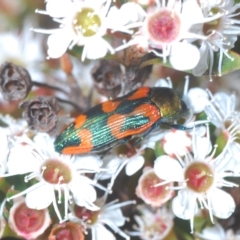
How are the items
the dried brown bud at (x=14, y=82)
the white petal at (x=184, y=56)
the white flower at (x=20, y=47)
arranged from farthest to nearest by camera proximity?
the white flower at (x=20, y=47), the dried brown bud at (x=14, y=82), the white petal at (x=184, y=56)

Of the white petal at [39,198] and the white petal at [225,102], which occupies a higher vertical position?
the white petal at [225,102]

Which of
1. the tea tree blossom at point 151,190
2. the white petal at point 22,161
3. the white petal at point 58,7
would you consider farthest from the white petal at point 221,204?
the white petal at point 58,7

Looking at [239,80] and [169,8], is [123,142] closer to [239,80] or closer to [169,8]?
[169,8]

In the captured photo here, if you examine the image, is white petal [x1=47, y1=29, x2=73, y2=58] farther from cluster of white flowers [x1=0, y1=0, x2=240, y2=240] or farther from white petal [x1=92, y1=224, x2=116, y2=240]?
white petal [x1=92, y1=224, x2=116, y2=240]

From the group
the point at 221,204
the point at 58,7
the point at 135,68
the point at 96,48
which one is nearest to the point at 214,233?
the point at 221,204

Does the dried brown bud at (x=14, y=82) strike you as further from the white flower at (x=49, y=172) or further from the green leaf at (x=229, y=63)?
the green leaf at (x=229, y=63)

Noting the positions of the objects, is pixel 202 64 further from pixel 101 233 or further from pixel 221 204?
pixel 101 233
